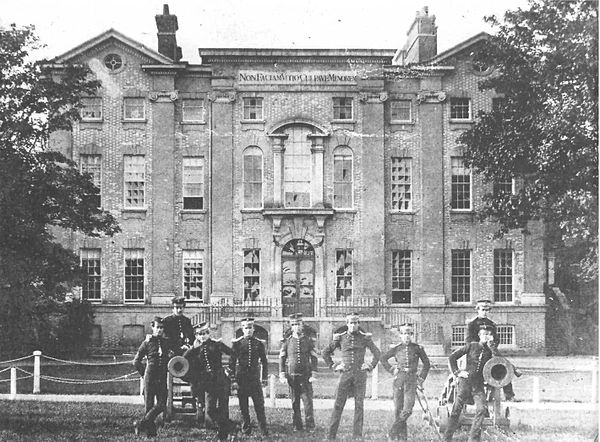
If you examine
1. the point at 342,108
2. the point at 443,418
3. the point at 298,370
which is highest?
the point at 342,108

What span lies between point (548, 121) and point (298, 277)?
429 inches

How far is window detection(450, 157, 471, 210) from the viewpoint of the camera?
21.2m

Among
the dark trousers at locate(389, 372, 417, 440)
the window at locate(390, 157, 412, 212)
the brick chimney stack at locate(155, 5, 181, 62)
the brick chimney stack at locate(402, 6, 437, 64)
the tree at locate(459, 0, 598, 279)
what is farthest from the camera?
the brick chimney stack at locate(402, 6, 437, 64)

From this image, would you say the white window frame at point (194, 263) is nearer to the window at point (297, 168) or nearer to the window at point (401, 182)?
the window at point (297, 168)

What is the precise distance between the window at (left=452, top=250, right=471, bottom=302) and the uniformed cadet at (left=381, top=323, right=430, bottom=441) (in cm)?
990

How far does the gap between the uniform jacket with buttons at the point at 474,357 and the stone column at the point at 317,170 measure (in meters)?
11.1

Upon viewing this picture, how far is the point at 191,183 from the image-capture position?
21.1 metres

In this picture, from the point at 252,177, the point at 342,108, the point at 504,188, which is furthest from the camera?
the point at 342,108

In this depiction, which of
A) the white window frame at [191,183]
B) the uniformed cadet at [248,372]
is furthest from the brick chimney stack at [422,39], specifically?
the uniformed cadet at [248,372]

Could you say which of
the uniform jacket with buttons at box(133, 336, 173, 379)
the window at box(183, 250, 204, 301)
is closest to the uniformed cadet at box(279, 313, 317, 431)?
the uniform jacket with buttons at box(133, 336, 173, 379)

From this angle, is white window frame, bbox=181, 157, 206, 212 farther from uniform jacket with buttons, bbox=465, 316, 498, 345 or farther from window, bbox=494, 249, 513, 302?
Result: uniform jacket with buttons, bbox=465, 316, 498, 345

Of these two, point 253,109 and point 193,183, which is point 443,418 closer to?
point 193,183

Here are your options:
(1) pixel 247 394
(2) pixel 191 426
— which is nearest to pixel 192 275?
(2) pixel 191 426

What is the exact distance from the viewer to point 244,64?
2073 centimetres
